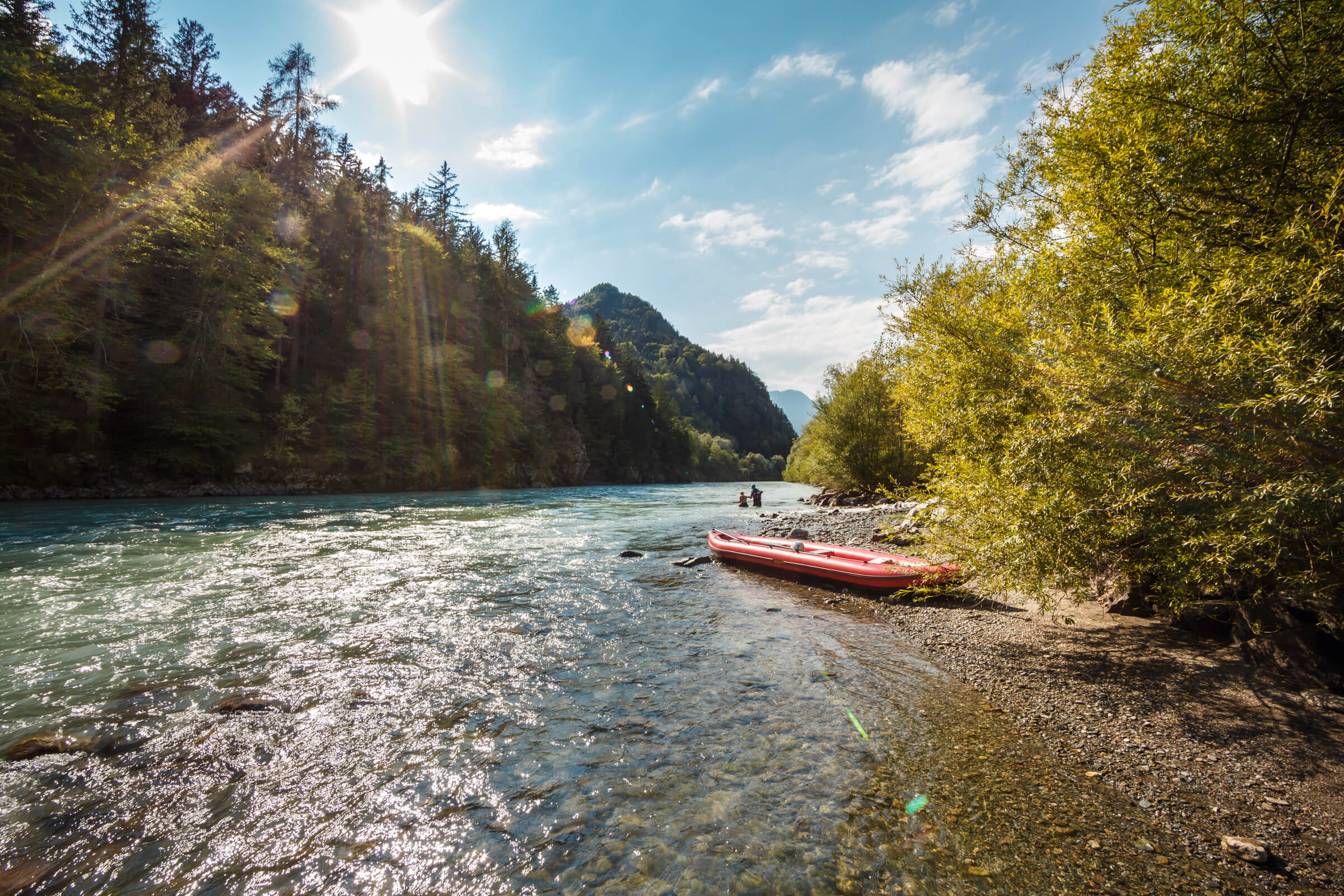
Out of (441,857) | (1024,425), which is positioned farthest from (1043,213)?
(441,857)

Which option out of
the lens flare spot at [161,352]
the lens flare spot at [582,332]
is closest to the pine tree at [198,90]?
the lens flare spot at [161,352]

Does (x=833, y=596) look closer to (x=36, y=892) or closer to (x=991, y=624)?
(x=991, y=624)

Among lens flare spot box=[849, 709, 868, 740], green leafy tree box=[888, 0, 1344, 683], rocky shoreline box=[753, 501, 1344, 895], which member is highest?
green leafy tree box=[888, 0, 1344, 683]

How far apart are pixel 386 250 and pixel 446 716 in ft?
158

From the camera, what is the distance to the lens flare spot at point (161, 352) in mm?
22406

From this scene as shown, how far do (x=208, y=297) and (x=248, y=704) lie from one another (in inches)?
1096

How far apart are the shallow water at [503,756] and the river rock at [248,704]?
10cm

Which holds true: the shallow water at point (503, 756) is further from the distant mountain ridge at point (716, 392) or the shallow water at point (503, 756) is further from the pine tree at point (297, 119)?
the distant mountain ridge at point (716, 392)

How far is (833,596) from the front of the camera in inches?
355

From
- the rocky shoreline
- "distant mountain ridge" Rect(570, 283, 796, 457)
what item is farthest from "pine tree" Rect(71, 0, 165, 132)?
"distant mountain ridge" Rect(570, 283, 796, 457)

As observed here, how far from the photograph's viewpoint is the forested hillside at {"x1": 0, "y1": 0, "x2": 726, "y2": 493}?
59.5 ft

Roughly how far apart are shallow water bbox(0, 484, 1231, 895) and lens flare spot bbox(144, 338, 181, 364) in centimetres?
1986

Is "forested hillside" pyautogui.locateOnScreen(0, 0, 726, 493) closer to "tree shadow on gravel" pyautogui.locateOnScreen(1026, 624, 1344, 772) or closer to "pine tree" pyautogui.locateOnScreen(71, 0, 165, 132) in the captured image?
"pine tree" pyautogui.locateOnScreen(71, 0, 165, 132)

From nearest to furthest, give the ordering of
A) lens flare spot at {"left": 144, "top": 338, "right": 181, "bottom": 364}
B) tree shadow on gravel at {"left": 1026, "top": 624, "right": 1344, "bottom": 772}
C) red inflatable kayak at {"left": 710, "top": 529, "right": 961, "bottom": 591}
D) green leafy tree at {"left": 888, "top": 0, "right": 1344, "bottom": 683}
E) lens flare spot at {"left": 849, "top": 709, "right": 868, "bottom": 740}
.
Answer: green leafy tree at {"left": 888, "top": 0, "right": 1344, "bottom": 683}
tree shadow on gravel at {"left": 1026, "top": 624, "right": 1344, "bottom": 772}
lens flare spot at {"left": 849, "top": 709, "right": 868, "bottom": 740}
red inflatable kayak at {"left": 710, "top": 529, "right": 961, "bottom": 591}
lens flare spot at {"left": 144, "top": 338, "right": 181, "bottom": 364}
